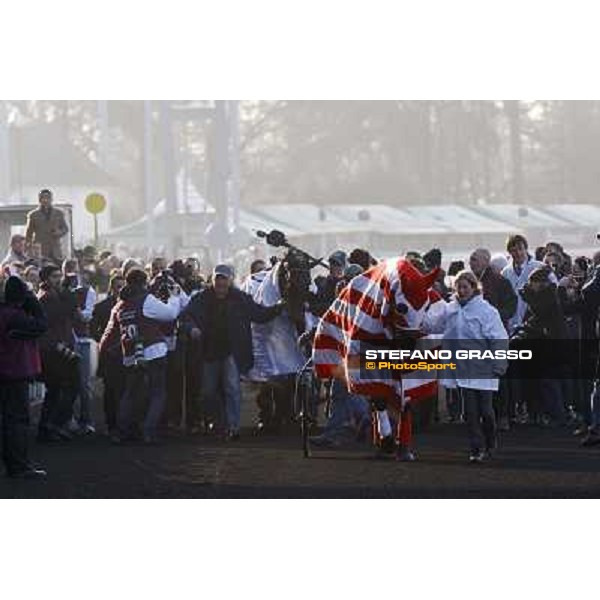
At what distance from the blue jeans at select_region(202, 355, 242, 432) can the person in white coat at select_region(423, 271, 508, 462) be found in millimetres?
2460

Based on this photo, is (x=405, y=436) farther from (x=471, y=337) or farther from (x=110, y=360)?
(x=110, y=360)

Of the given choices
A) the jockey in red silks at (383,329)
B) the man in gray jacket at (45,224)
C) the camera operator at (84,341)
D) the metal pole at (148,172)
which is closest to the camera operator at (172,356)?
the camera operator at (84,341)

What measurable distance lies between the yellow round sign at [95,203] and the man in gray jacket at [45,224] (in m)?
0.24

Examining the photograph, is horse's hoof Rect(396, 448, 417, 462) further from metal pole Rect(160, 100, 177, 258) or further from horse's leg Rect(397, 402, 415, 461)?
metal pole Rect(160, 100, 177, 258)

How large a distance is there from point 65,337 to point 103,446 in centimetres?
105

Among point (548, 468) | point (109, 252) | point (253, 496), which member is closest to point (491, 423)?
point (548, 468)

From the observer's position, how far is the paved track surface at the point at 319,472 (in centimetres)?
1543

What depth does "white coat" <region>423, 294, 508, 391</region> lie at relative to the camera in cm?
1537

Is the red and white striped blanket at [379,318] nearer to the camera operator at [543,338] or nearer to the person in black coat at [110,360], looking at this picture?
the camera operator at [543,338]

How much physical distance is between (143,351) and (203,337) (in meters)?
0.47

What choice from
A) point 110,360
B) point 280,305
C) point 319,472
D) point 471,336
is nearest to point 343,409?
point 319,472

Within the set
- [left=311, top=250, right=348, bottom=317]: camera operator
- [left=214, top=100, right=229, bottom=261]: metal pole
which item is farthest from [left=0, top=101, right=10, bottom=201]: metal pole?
[left=311, top=250, right=348, bottom=317]: camera operator

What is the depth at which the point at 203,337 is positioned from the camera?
18047 mm

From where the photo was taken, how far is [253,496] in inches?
603
